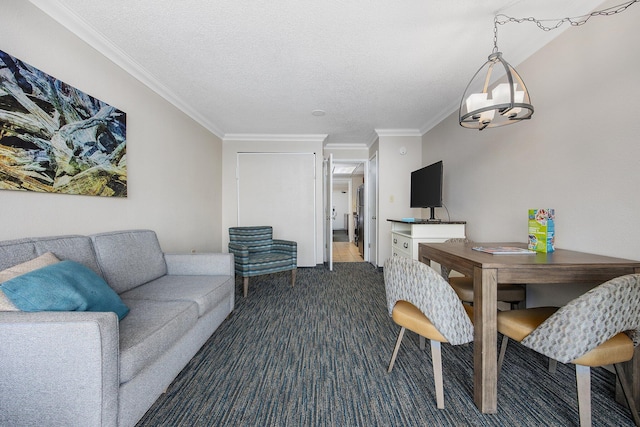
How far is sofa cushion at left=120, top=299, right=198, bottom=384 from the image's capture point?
113 cm

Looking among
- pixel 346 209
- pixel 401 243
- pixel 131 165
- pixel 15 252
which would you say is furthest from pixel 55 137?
pixel 346 209

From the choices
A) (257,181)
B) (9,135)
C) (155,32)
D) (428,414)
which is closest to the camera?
(428,414)

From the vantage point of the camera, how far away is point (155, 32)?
1916 mm

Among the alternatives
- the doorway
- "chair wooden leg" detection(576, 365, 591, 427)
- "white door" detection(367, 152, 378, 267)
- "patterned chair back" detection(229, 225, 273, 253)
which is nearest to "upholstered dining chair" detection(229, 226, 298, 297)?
"patterned chair back" detection(229, 225, 273, 253)

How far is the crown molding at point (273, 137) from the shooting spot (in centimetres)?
448

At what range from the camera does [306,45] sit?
6.70ft

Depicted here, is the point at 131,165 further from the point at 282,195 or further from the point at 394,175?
the point at 394,175

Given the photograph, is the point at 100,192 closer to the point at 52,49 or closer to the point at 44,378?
the point at 52,49

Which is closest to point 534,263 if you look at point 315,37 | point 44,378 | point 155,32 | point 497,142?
point 497,142

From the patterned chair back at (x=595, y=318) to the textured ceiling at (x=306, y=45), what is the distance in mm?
1775

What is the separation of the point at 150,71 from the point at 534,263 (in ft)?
11.1

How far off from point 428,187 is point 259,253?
2.48 meters

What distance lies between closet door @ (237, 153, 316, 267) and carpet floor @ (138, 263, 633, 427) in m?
2.29

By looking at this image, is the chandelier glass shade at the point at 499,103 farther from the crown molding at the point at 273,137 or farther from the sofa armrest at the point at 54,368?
the crown molding at the point at 273,137
